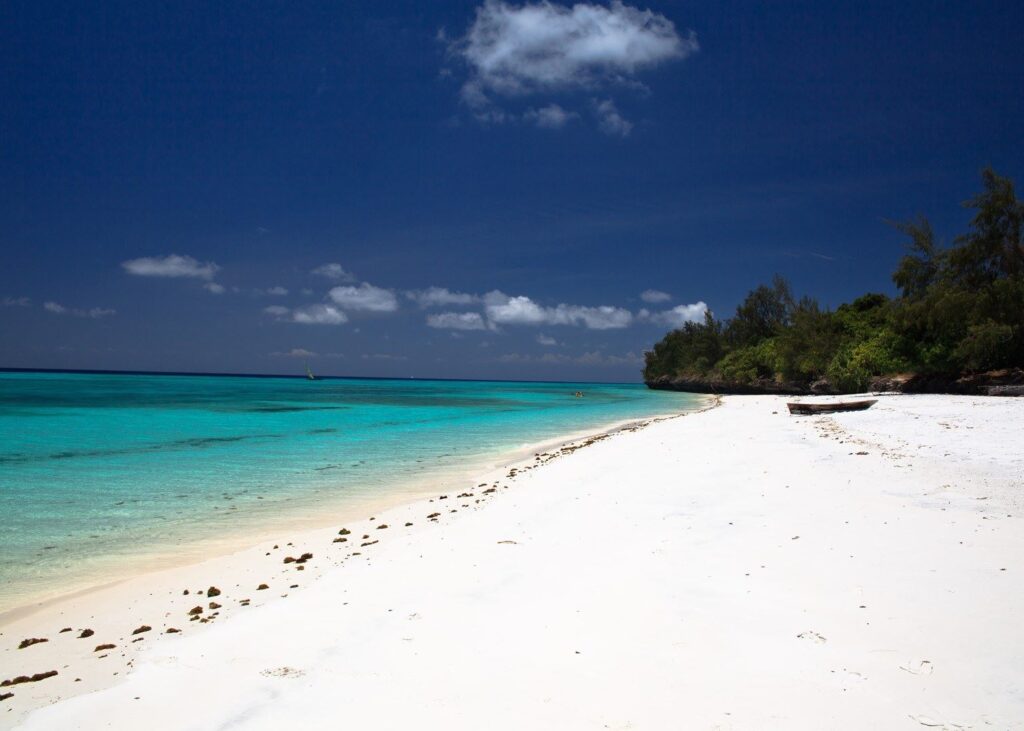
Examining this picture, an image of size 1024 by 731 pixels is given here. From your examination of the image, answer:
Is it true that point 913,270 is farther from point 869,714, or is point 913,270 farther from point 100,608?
point 100,608

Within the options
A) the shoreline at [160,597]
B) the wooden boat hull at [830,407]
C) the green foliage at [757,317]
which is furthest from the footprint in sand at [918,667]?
the green foliage at [757,317]

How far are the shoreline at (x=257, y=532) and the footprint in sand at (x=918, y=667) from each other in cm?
851

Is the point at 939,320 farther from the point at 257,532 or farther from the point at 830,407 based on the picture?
the point at 257,532

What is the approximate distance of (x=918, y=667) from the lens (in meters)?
3.43

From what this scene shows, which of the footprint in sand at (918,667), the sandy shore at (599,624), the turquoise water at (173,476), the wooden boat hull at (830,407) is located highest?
the wooden boat hull at (830,407)

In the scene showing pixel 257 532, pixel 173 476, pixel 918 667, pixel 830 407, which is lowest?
pixel 257 532

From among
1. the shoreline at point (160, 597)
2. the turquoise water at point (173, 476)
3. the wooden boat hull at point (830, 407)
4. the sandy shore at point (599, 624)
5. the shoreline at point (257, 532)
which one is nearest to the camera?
the sandy shore at point (599, 624)

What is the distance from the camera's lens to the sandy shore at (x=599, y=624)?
3.25 m

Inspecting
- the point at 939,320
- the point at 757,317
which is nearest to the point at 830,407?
the point at 939,320

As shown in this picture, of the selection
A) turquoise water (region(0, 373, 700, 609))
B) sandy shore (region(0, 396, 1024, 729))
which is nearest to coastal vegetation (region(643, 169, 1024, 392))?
turquoise water (region(0, 373, 700, 609))

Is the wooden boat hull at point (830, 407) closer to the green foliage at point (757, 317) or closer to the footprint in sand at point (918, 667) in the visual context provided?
the footprint in sand at point (918, 667)

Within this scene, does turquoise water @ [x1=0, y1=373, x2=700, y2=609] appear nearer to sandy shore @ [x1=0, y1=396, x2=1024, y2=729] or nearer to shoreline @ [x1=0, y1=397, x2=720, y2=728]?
shoreline @ [x1=0, y1=397, x2=720, y2=728]

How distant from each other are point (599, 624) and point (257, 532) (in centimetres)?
739

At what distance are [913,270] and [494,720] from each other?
46614 millimetres
